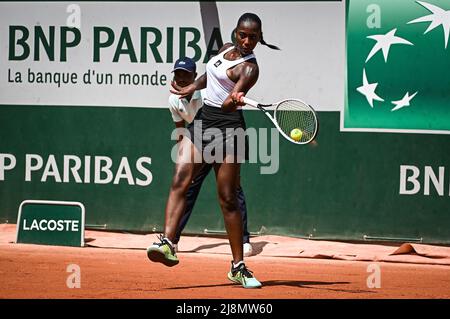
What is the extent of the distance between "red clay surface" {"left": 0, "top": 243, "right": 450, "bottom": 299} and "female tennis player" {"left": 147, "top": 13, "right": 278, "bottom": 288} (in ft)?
1.19

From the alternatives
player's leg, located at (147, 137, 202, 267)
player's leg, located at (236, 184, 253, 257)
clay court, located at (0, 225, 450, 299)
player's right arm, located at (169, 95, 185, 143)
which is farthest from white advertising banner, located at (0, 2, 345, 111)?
player's leg, located at (147, 137, 202, 267)

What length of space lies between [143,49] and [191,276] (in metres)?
2.75

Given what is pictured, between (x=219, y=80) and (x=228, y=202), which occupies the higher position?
(x=219, y=80)

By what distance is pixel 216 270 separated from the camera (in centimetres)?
797

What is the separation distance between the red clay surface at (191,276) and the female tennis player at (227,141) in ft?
1.19

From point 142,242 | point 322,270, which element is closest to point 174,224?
point 322,270

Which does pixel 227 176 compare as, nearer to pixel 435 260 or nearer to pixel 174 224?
pixel 174 224

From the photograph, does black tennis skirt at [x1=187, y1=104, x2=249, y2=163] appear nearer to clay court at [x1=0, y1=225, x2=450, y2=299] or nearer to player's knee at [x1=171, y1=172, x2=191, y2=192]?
player's knee at [x1=171, y1=172, x2=191, y2=192]

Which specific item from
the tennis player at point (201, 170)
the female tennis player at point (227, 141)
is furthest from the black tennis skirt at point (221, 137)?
the tennis player at point (201, 170)

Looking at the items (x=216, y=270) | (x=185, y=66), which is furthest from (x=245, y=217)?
(x=185, y=66)

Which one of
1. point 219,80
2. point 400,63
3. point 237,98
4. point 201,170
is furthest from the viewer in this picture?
point 400,63

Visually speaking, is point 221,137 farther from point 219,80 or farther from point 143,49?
point 143,49

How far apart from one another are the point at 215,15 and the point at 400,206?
2478 mm

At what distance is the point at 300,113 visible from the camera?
6949mm
